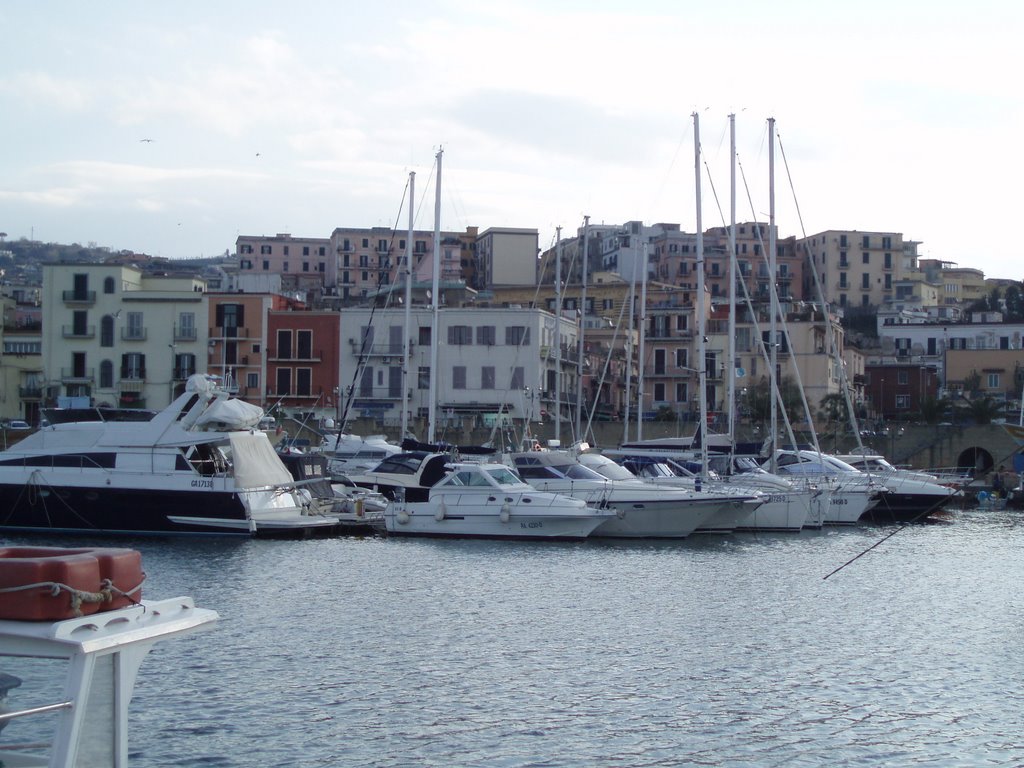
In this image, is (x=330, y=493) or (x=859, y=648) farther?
(x=330, y=493)

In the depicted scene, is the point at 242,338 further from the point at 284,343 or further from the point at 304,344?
the point at 304,344

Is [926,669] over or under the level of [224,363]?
under

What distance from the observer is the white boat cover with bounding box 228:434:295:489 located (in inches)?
1430

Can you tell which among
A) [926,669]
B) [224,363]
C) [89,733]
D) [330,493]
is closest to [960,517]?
[330,493]

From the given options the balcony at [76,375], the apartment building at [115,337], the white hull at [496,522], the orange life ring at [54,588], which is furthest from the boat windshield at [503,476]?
the balcony at [76,375]

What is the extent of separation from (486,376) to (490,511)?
41.8 metres

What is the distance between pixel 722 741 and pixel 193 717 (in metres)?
6.32

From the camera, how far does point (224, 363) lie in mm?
79250

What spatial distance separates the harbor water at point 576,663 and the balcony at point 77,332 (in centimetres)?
4923

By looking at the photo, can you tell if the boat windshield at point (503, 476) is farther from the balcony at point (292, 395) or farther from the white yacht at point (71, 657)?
the balcony at point (292, 395)

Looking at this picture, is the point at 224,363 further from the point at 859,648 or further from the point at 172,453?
the point at 859,648

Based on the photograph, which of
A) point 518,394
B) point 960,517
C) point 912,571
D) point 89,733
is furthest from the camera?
point 518,394

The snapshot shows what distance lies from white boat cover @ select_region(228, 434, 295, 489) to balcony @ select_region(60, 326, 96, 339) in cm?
4520

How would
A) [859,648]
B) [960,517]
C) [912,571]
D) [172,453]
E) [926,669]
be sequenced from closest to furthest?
[926,669] → [859,648] → [912,571] → [172,453] → [960,517]
